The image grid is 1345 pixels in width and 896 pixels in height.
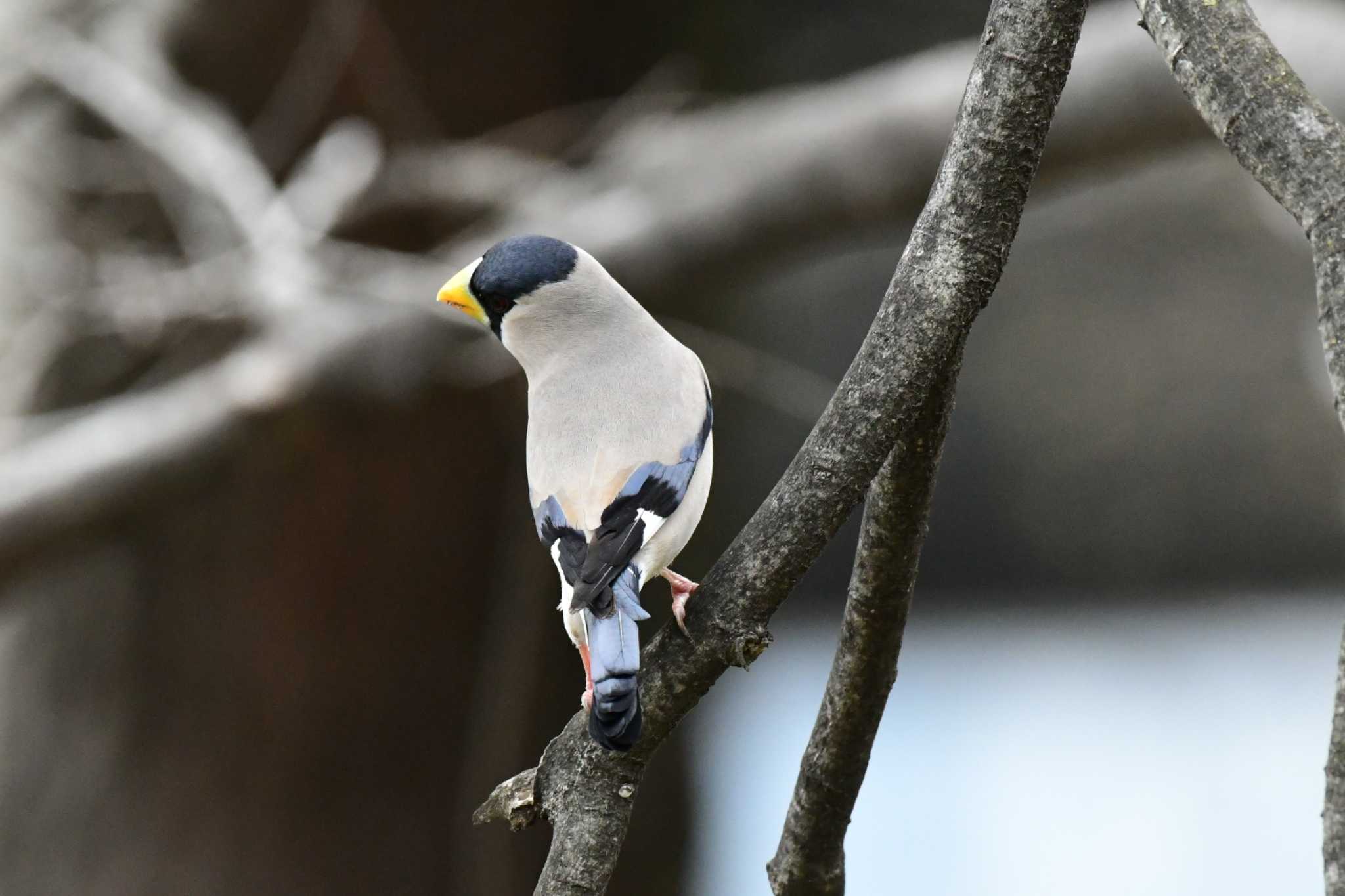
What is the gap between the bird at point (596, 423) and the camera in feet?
2.74

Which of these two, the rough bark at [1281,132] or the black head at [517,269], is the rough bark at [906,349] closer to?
the rough bark at [1281,132]

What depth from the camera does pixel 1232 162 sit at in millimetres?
1981

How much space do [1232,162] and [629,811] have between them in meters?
1.63

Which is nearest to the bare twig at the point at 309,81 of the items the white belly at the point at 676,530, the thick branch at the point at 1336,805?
the white belly at the point at 676,530

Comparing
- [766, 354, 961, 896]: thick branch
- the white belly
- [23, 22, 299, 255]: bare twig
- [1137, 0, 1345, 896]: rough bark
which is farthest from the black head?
[23, 22, 299, 255]: bare twig

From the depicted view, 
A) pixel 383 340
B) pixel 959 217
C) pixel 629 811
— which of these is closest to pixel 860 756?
pixel 629 811

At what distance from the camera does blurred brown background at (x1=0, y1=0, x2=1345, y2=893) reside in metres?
1.98

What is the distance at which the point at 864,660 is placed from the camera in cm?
79

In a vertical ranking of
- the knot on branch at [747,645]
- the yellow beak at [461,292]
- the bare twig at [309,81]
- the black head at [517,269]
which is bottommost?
the knot on branch at [747,645]

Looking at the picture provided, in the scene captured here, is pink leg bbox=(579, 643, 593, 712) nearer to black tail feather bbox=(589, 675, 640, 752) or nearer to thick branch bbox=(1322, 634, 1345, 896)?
black tail feather bbox=(589, 675, 640, 752)

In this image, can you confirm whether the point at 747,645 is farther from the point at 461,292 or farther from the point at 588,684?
the point at 461,292

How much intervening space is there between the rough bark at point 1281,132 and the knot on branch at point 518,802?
0.40m

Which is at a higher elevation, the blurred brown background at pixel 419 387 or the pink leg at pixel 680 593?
the blurred brown background at pixel 419 387

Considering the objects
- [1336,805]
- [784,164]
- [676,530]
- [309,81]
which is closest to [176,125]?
[309,81]
